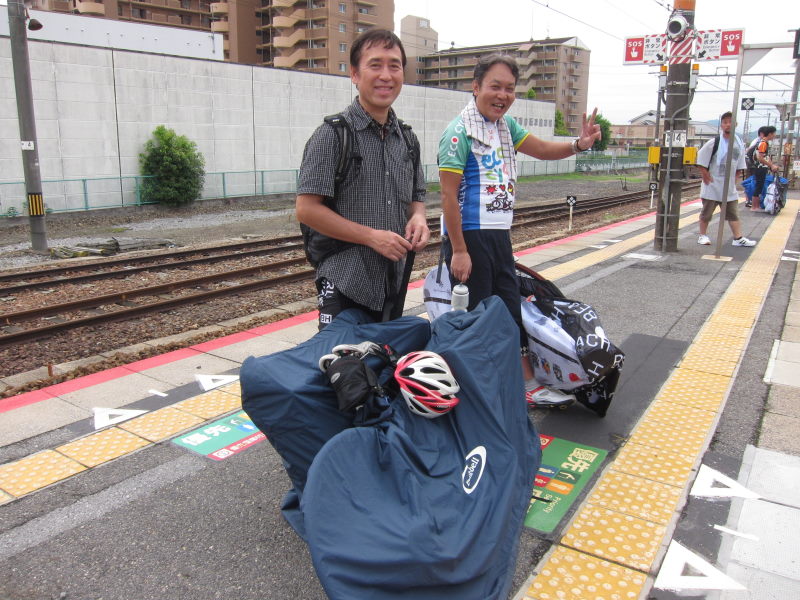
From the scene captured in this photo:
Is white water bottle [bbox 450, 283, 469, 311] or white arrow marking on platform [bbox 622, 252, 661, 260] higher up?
white water bottle [bbox 450, 283, 469, 311]

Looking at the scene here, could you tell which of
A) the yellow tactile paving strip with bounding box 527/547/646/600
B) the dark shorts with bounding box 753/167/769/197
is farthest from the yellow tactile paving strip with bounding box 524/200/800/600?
the dark shorts with bounding box 753/167/769/197

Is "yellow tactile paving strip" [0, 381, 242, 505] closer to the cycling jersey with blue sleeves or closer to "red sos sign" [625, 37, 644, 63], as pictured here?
the cycling jersey with blue sleeves

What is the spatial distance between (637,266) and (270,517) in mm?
7423

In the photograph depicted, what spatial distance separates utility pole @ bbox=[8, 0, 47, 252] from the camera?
13.1m

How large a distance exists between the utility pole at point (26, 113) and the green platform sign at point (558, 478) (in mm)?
13095

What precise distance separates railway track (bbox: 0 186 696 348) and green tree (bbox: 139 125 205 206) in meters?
9.36

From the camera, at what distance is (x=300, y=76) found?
87.9 ft

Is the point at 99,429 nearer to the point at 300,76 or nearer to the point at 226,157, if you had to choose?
the point at 226,157

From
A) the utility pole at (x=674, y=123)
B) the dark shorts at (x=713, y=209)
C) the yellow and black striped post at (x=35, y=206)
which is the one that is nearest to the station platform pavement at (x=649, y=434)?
the utility pole at (x=674, y=123)

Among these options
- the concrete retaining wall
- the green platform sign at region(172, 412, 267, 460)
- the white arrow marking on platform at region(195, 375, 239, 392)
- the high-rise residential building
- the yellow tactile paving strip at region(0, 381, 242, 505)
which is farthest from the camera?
the high-rise residential building

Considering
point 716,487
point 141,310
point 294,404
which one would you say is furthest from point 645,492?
point 141,310

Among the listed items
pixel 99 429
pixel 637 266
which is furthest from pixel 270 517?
pixel 637 266

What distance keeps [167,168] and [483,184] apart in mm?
19643

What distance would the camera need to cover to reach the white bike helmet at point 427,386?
2373mm
